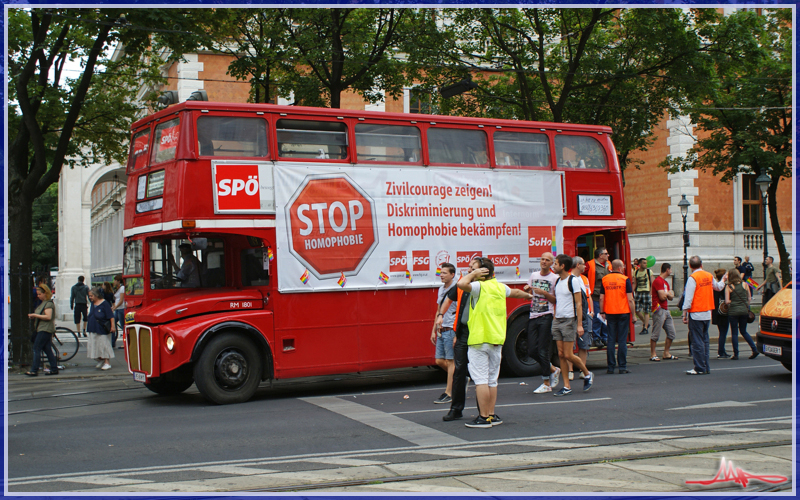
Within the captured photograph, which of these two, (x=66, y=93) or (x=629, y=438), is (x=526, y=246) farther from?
(x=66, y=93)

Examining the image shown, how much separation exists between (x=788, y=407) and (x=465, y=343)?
4028mm

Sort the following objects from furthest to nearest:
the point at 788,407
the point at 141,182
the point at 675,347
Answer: the point at 675,347 < the point at 141,182 < the point at 788,407

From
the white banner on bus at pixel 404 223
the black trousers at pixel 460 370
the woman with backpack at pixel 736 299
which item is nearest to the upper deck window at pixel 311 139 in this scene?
the white banner on bus at pixel 404 223

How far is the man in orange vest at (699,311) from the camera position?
1240cm

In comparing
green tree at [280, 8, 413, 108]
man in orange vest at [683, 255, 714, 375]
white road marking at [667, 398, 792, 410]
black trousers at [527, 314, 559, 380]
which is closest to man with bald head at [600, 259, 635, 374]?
man in orange vest at [683, 255, 714, 375]

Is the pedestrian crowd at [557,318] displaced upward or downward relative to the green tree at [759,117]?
downward

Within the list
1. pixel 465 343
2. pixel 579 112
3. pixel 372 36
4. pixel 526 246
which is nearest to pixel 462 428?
pixel 465 343

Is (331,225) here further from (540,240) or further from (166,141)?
(540,240)

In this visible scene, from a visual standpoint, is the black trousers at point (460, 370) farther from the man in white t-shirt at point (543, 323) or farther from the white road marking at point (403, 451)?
the man in white t-shirt at point (543, 323)

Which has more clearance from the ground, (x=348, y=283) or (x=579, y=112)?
(x=579, y=112)

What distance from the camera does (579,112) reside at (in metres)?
21.9

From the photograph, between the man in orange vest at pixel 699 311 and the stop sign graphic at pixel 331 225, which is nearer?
the stop sign graphic at pixel 331 225

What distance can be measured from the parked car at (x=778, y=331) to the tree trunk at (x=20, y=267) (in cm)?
1314

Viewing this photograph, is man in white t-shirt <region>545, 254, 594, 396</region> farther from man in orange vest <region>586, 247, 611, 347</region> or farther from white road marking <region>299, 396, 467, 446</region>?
man in orange vest <region>586, 247, 611, 347</region>
